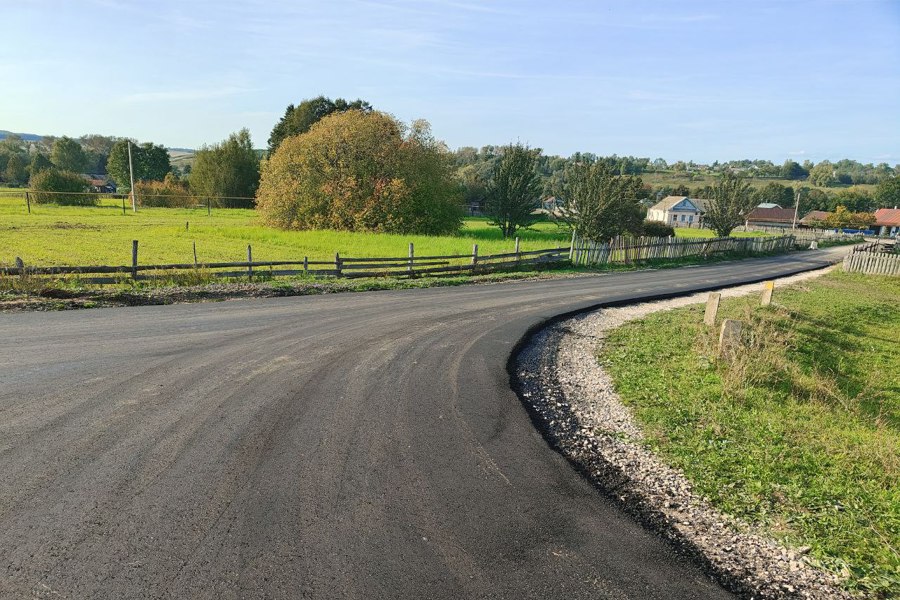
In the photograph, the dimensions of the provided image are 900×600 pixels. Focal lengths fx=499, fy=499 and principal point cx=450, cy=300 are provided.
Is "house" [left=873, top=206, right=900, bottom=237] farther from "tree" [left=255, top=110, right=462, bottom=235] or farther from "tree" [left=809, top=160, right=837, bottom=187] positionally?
"tree" [left=809, top=160, right=837, bottom=187]

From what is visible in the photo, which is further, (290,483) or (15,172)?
(15,172)

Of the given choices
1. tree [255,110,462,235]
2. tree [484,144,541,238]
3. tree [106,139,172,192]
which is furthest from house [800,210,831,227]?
tree [106,139,172,192]

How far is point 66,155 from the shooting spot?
376ft

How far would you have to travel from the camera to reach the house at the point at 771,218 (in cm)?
9244

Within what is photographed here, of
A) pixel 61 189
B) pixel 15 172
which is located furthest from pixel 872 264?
pixel 15 172

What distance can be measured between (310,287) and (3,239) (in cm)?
2413

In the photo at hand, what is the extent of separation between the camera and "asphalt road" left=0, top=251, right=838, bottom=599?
412 centimetres

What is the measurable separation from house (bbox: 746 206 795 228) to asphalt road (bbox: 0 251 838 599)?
3984 inches

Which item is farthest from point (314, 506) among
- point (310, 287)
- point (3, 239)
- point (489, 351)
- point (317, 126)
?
point (317, 126)

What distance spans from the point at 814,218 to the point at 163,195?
113089 millimetres

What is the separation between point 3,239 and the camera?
29188 mm

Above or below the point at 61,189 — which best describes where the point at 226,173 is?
above

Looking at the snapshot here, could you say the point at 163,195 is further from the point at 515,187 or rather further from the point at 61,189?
the point at 515,187

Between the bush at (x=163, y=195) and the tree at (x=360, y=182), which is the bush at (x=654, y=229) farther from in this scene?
the bush at (x=163, y=195)
